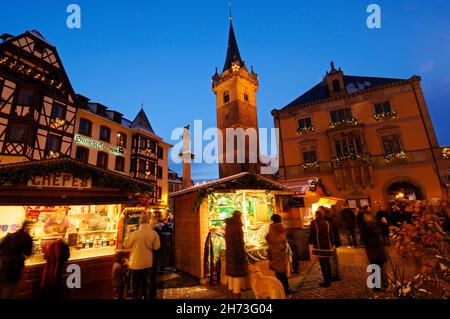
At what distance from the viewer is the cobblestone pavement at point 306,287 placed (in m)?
5.61

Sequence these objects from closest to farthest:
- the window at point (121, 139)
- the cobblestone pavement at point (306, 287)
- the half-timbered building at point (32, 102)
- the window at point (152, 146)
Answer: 1. the cobblestone pavement at point (306, 287)
2. the half-timbered building at point (32, 102)
3. the window at point (121, 139)
4. the window at point (152, 146)

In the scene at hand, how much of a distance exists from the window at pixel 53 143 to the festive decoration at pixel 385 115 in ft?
93.1

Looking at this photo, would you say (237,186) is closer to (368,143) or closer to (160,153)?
(368,143)

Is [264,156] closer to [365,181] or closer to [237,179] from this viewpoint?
[365,181]

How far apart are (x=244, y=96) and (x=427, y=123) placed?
24.5m

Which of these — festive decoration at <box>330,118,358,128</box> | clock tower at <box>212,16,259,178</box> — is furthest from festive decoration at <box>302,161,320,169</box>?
clock tower at <box>212,16,259,178</box>

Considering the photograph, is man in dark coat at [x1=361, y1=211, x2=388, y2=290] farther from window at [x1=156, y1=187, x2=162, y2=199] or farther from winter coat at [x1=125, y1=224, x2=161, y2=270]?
window at [x1=156, y1=187, x2=162, y2=199]

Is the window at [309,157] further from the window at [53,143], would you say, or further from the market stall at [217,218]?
the window at [53,143]

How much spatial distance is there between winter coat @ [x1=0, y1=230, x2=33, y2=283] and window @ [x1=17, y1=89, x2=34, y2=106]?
16757 millimetres

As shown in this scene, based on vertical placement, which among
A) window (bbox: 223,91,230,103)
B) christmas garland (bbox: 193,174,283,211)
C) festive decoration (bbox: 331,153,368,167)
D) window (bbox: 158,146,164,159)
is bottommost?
christmas garland (bbox: 193,174,283,211)

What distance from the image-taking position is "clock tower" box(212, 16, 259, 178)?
34.2 meters

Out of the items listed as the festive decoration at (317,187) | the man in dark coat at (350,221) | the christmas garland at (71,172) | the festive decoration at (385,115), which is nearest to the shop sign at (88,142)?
the christmas garland at (71,172)

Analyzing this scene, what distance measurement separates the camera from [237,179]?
821cm

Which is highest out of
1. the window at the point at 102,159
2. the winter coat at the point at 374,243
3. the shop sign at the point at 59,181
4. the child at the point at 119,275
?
the window at the point at 102,159
